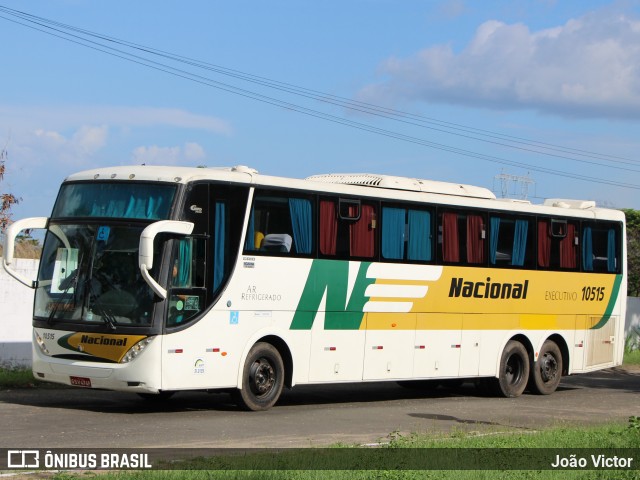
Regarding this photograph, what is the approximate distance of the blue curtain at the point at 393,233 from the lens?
19531 mm

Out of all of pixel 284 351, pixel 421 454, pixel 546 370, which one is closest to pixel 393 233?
pixel 284 351

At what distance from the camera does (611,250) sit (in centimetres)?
2488

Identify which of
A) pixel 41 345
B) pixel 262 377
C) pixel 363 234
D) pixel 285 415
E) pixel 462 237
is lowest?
pixel 285 415

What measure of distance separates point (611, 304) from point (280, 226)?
10.0m

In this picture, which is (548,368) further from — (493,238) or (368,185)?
(368,185)

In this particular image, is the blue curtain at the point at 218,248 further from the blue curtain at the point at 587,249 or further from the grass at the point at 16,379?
the blue curtain at the point at 587,249

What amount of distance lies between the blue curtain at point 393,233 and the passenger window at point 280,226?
179 centimetres

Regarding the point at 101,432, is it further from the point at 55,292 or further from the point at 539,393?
the point at 539,393

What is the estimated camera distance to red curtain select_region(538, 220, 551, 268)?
22.9 metres

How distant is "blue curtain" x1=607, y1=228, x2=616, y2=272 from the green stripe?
0.28 metres

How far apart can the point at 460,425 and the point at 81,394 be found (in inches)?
260

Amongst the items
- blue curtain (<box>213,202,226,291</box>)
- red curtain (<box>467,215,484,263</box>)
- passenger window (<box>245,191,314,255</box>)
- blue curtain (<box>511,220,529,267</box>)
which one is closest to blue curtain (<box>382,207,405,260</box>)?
passenger window (<box>245,191,314,255</box>)

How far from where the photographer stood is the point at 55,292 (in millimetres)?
16500

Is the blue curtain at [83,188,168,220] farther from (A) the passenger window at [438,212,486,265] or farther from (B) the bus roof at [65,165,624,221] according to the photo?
(A) the passenger window at [438,212,486,265]
